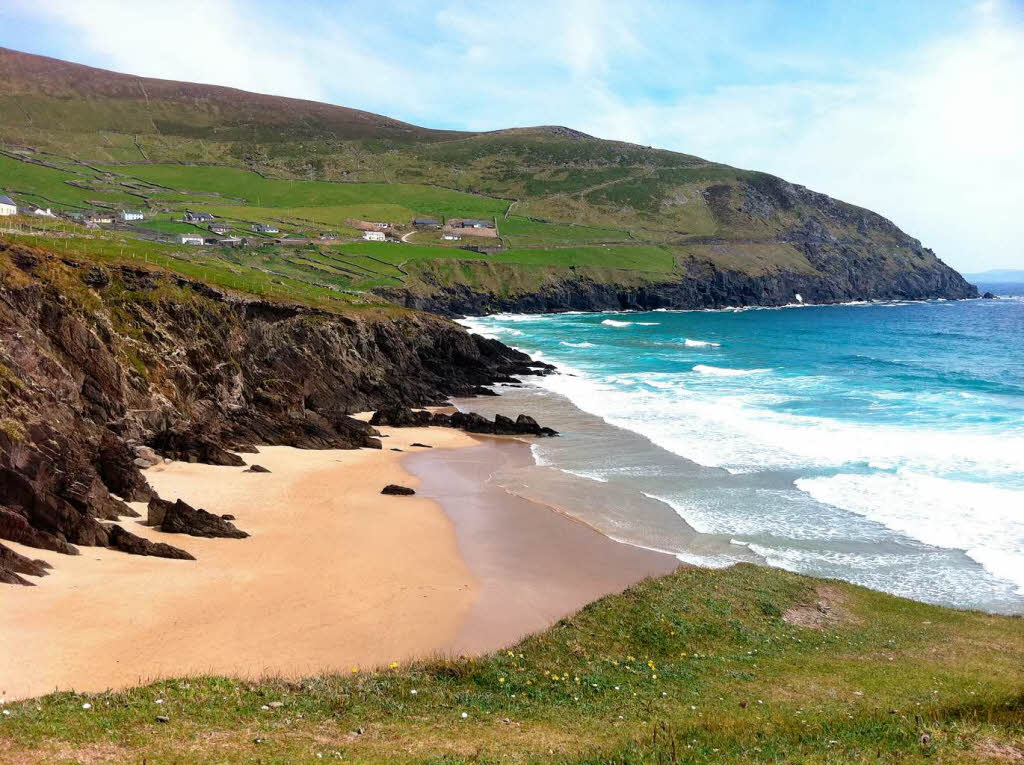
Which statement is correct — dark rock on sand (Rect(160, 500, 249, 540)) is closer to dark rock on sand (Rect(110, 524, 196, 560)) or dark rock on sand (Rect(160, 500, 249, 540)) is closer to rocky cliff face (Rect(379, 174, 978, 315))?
dark rock on sand (Rect(110, 524, 196, 560))

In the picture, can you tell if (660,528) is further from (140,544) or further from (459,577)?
(140,544)

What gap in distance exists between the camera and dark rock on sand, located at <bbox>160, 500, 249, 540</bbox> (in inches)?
999

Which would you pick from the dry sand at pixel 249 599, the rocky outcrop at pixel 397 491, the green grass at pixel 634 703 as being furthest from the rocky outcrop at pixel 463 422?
the green grass at pixel 634 703

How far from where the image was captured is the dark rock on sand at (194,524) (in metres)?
25.4

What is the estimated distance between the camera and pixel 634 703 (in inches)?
539

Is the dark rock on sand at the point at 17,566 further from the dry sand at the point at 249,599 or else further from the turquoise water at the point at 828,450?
the turquoise water at the point at 828,450

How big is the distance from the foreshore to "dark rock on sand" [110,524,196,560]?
1.03 feet

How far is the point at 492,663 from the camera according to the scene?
15492 millimetres

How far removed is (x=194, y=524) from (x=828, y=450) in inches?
1238

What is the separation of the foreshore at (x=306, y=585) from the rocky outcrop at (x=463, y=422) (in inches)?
434

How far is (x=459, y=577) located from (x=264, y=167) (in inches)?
7440

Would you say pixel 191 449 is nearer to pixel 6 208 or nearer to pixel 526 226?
pixel 6 208

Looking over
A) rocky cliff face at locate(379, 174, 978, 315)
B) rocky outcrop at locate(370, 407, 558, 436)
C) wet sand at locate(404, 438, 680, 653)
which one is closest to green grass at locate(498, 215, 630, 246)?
rocky cliff face at locate(379, 174, 978, 315)

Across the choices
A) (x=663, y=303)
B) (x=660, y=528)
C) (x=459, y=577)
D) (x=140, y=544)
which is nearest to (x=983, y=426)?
(x=660, y=528)
